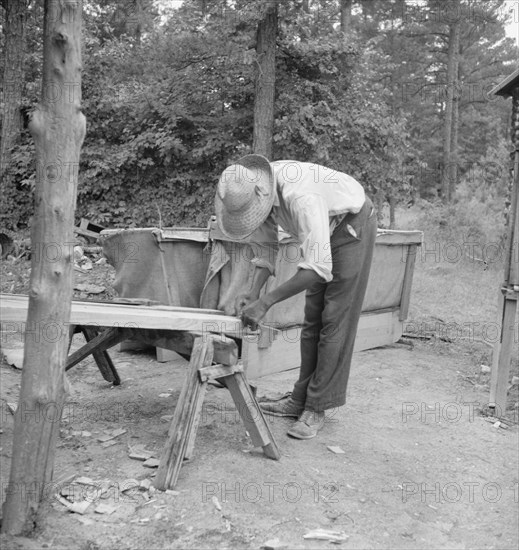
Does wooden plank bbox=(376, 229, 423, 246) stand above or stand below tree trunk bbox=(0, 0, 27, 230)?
below

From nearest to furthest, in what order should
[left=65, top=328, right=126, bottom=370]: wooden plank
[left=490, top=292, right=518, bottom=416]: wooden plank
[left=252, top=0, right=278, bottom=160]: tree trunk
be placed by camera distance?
[left=65, top=328, right=126, bottom=370]: wooden plank, [left=490, top=292, right=518, bottom=416]: wooden plank, [left=252, top=0, right=278, bottom=160]: tree trunk

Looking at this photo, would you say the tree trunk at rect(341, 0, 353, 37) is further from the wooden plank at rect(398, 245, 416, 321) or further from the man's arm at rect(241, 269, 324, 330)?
the man's arm at rect(241, 269, 324, 330)

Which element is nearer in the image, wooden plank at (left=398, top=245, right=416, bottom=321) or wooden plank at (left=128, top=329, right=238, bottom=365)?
wooden plank at (left=128, top=329, right=238, bottom=365)

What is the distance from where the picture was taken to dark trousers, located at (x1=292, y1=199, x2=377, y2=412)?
4.20 m

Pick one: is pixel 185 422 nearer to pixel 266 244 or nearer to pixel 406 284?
pixel 266 244

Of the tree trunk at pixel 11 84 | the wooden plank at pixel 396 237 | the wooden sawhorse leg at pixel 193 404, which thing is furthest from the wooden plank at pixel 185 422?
the tree trunk at pixel 11 84

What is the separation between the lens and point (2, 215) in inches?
525

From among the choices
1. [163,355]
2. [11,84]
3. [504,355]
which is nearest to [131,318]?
[163,355]

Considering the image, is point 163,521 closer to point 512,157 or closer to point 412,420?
point 412,420

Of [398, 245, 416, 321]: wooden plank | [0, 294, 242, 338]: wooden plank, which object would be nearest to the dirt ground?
[0, 294, 242, 338]: wooden plank

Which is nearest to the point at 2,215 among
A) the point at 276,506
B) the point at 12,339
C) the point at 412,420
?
the point at 12,339

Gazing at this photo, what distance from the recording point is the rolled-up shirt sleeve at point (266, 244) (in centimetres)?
427

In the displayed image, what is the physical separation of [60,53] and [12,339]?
4.38 metres

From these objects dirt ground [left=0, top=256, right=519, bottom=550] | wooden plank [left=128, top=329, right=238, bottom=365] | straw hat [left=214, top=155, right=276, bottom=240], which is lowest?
dirt ground [left=0, top=256, right=519, bottom=550]
